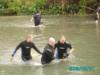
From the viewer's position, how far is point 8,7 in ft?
192

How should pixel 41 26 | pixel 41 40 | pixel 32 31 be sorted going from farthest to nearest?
pixel 41 26 → pixel 32 31 → pixel 41 40

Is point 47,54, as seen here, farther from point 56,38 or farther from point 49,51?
point 56,38

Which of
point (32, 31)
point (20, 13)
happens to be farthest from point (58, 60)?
point (20, 13)

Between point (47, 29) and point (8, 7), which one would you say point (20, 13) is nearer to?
point (8, 7)

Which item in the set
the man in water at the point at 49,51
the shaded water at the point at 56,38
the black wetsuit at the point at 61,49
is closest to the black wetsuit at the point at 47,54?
the man in water at the point at 49,51

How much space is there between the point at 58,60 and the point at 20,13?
1462 inches

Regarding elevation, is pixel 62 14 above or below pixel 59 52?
below

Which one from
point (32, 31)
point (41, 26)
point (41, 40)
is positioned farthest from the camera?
point (41, 26)

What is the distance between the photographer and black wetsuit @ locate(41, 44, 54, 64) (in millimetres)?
18047

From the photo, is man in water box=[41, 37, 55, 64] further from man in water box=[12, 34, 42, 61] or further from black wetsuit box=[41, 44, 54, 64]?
man in water box=[12, 34, 42, 61]

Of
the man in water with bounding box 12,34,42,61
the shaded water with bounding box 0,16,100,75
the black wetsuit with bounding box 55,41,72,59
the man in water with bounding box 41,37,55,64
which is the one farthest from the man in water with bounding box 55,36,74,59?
the man in water with bounding box 12,34,42,61

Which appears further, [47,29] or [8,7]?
[8,7]

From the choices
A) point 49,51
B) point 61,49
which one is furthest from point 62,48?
point 49,51

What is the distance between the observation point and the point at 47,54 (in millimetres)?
18078
